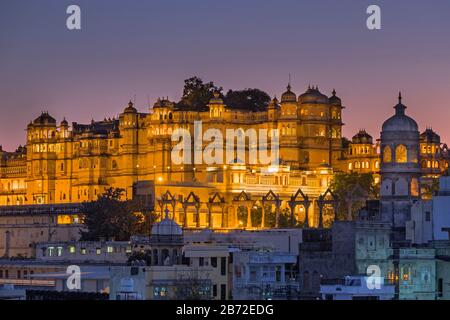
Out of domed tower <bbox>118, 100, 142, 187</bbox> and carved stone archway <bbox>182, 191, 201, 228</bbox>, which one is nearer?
carved stone archway <bbox>182, 191, 201, 228</bbox>

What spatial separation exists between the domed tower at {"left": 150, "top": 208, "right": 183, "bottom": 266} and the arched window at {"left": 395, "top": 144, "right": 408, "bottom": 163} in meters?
11.8

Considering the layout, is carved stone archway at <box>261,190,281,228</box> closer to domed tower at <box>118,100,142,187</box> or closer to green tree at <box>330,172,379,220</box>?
green tree at <box>330,172,379,220</box>

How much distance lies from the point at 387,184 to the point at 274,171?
44.2m

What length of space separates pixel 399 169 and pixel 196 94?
6337 cm

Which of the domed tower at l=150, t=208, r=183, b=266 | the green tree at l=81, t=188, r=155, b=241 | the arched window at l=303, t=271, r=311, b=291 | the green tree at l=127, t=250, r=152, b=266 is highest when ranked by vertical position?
the green tree at l=81, t=188, r=155, b=241

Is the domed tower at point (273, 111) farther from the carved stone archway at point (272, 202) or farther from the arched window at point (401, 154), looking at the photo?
the arched window at point (401, 154)

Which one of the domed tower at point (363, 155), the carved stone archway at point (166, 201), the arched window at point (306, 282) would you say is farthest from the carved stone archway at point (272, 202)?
the arched window at point (306, 282)

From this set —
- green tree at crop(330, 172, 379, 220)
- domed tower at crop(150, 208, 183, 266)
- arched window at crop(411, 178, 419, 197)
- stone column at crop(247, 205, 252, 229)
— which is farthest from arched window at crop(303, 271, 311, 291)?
stone column at crop(247, 205, 252, 229)

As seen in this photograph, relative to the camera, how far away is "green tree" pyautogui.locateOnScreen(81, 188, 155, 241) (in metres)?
102

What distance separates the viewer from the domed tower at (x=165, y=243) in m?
67.9

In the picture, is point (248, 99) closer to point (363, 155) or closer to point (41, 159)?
point (363, 155)

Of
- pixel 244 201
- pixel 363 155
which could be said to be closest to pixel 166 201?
pixel 244 201

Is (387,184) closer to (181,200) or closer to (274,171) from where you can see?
(181,200)

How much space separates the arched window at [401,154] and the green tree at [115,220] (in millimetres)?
28673
